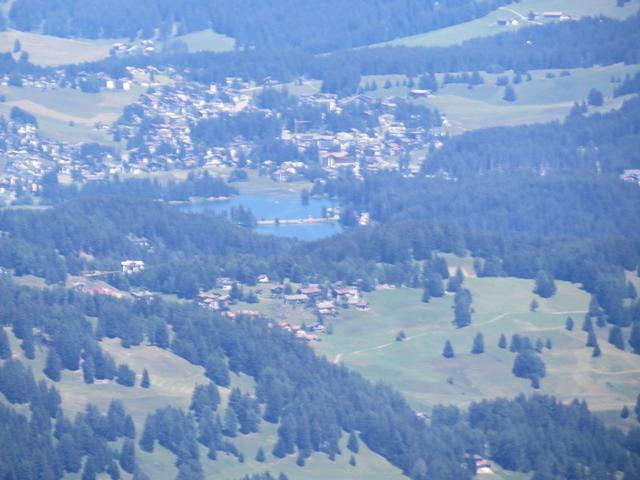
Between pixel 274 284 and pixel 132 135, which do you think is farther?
pixel 132 135

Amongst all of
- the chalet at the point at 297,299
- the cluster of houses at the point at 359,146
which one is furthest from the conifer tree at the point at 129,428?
the cluster of houses at the point at 359,146

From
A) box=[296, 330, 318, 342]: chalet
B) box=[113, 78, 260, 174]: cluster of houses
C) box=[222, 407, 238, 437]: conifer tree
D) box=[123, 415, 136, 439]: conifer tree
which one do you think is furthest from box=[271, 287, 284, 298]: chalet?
box=[113, 78, 260, 174]: cluster of houses

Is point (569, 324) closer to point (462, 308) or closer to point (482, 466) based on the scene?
point (462, 308)

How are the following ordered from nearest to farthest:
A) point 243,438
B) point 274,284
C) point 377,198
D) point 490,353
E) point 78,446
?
point 78,446 < point 243,438 < point 490,353 < point 274,284 < point 377,198

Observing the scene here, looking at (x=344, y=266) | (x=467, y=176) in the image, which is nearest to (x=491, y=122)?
(x=467, y=176)

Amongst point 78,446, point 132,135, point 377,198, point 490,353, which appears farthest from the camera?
point 132,135

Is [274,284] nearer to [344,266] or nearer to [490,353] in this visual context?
[344,266]
